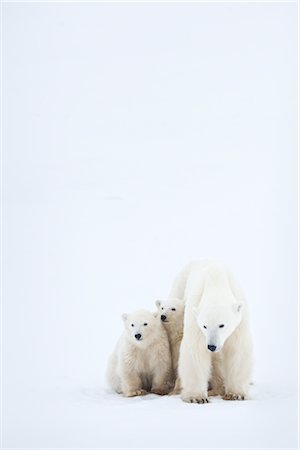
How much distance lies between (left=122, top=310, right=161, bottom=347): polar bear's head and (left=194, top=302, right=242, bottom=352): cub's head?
0.39 meters

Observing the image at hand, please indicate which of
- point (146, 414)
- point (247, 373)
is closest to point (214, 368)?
point (247, 373)

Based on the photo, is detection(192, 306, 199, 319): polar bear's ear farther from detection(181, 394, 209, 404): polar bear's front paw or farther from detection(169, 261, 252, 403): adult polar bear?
detection(181, 394, 209, 404): polar bear's front paw

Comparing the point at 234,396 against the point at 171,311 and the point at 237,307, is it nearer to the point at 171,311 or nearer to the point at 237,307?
the point at 237,307

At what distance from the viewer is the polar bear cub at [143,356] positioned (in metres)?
3.42

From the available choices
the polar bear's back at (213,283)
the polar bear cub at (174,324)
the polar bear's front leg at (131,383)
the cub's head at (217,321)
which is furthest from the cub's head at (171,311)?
the cub's head at (217,321)

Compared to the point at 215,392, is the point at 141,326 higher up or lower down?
higher up

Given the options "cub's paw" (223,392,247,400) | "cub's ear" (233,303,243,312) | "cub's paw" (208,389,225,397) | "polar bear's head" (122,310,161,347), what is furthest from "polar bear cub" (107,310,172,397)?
"cub's ear" (233,303,243,312)

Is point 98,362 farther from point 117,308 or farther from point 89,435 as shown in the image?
point 89,435

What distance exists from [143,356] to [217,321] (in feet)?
1.97

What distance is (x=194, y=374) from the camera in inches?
124

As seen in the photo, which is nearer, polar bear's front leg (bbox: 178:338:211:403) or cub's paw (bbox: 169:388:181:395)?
polar bear's front leg (bbox: 178:338:211:403)

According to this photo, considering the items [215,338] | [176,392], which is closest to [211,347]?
[215,338]

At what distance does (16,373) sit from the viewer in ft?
11.0

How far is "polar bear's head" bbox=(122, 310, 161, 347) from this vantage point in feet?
11.2
